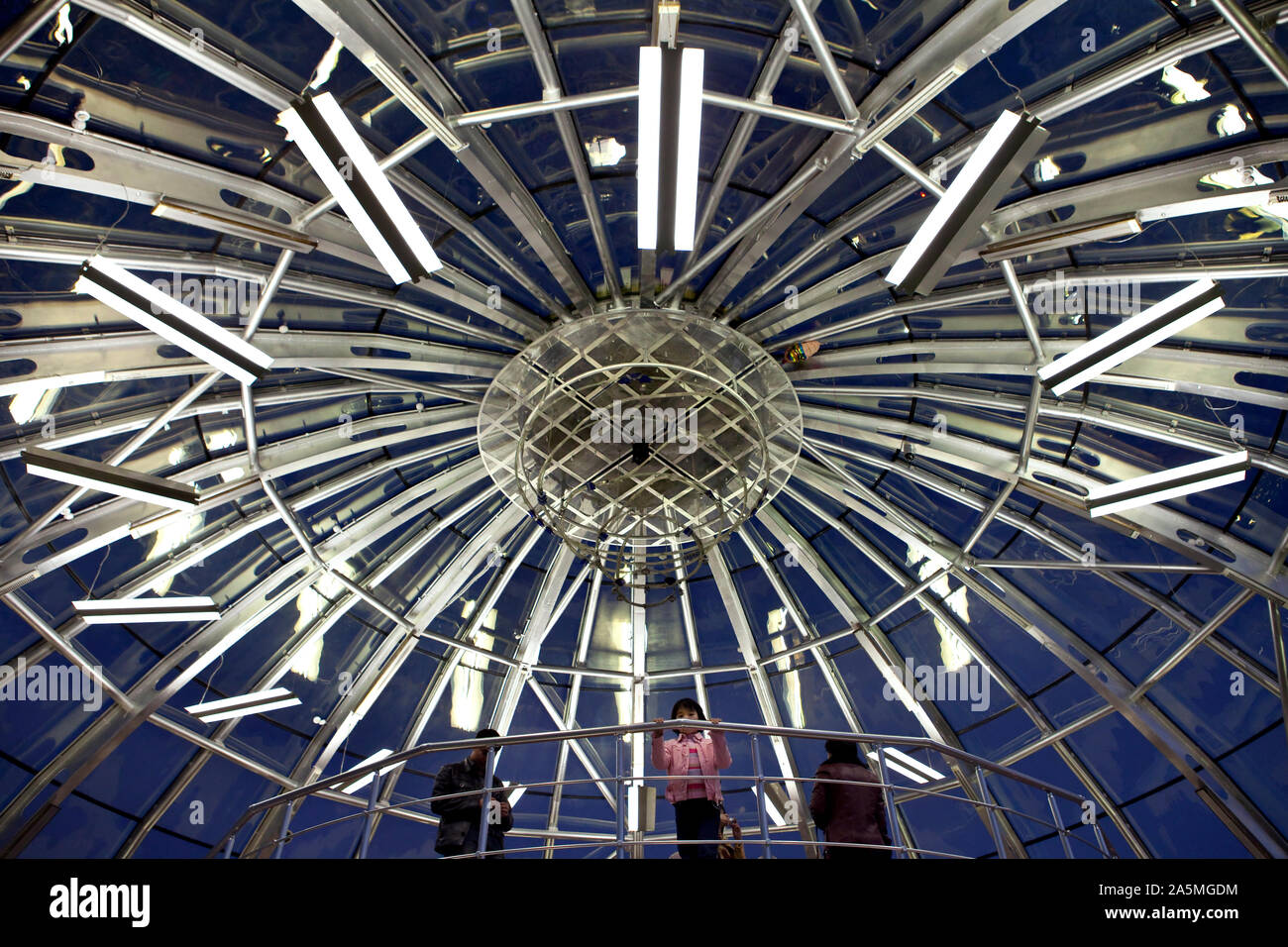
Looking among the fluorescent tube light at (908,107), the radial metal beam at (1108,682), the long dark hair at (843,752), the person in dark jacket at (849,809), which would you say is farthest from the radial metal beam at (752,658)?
the fluorescent tube light at (908,107)

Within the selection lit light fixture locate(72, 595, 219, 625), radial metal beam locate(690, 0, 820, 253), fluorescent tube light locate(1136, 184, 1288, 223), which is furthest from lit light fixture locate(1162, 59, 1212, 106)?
lit light fixture locate(72, 595, 219, 625)

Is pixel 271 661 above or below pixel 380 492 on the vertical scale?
below

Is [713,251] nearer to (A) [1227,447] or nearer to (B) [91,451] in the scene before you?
(A) [1227,447]

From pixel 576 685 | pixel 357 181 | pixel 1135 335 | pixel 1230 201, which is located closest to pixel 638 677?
pixel 576 685

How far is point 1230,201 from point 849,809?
10.6 m

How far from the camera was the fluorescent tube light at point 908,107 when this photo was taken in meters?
11.6

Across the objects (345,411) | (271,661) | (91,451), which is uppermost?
(345,411)

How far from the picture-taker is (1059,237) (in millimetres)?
13508

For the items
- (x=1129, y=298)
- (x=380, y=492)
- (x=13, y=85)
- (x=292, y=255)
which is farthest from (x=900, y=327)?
(x=13, y=85)

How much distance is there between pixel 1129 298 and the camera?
1612cm

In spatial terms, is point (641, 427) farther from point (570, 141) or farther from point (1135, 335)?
point (1135, 335)

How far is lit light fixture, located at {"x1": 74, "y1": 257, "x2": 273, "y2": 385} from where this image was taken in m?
12.0

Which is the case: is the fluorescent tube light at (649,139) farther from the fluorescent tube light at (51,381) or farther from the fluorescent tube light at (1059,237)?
the fluorescent tube light at (51,381)

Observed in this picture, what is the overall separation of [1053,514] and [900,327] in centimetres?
661
